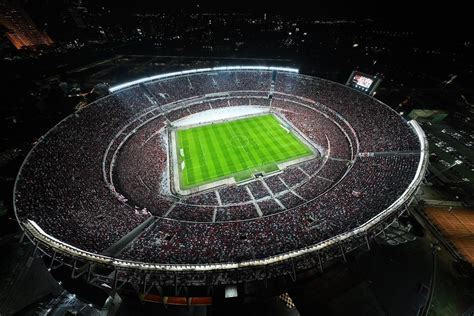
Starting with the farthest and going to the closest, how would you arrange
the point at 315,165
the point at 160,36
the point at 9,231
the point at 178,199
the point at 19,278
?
the point at 160,36, the point at 315,165, the point at 178,199, the point at 9,231, the point at 19,278

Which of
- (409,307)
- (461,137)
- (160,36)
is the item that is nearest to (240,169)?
(409,307)

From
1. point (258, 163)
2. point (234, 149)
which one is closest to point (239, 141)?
point (234, 149)

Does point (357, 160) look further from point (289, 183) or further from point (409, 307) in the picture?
point (409, 307)

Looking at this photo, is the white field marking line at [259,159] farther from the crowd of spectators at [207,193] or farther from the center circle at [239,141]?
the center circle at [239,141]

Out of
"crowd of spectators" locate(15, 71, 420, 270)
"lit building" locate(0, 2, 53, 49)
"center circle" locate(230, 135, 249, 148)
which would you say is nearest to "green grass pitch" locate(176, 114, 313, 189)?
"center circle" locate(230, 135, 249, 148)

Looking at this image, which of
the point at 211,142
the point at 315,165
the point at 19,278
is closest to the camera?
the point at 19,278

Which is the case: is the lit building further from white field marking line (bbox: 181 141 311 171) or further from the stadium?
white field marking line (bbox: 181 141 311 171)
